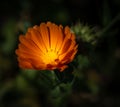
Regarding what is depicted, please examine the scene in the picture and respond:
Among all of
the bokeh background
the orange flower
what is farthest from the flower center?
the bokeh background

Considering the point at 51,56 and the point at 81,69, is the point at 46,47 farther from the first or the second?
the point at 81,69

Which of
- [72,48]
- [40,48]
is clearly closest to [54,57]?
[40,48]

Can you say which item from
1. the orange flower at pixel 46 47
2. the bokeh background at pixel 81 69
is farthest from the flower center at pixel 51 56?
the bokeh background at pixel 81 69

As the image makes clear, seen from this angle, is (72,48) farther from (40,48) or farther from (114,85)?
(114,85)

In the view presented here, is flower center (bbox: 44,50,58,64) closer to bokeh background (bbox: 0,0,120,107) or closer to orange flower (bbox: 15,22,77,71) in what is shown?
orange flower (bbox: 15,22,77,71)

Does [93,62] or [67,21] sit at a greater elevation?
[67,21]

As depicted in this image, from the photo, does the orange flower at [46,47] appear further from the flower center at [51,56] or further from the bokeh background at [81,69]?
the bokeh background at [81,69]

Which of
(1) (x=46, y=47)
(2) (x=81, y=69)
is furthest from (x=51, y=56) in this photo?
(2) (x=81, y=69)
